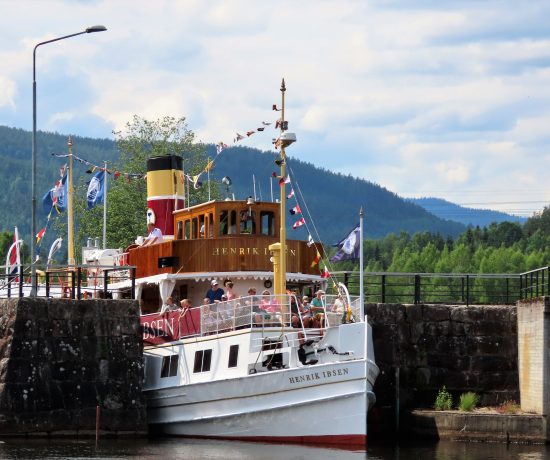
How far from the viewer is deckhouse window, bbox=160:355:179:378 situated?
114 ft

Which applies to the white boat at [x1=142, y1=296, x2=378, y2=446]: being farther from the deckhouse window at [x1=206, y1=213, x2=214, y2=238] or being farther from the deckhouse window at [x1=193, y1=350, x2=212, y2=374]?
the deckhouse window at [x1=206, y1=213, x2=214, y2=238]

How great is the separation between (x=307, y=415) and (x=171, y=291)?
219 inches

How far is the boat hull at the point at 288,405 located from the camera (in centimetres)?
3192

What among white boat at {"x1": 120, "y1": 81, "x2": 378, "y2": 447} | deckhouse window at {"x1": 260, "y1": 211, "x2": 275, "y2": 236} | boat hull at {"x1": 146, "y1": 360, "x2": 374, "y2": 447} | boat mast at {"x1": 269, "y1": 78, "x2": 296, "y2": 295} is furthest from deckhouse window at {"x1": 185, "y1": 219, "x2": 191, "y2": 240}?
boat hull at {"x1": 146, "y1": 360, "x2": 374, "y2": 447}

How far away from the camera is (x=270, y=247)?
34.2 metres

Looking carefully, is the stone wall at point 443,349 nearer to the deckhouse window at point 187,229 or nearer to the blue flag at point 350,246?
the blue flag at point 350,246

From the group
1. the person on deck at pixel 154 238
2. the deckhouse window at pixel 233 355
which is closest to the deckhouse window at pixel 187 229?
the person on deck at pixel 154 238

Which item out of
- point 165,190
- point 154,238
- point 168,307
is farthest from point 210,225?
point 165,190

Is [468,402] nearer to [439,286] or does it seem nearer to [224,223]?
[224,223]

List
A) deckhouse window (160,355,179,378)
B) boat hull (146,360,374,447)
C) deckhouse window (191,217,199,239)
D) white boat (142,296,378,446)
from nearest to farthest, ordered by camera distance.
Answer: boat hull (146,360,374,447) < white boat (142,296,378,446) < deckhouse window (160,355,179,378) < deckhouse window (191,217,199,239)

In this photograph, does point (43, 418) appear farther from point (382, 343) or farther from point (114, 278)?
point (382, 343)

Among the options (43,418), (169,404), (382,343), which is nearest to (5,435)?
(43,418)

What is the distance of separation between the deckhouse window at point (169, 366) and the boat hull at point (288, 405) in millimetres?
850

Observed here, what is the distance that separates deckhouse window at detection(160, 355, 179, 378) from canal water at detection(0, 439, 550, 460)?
1944mm
